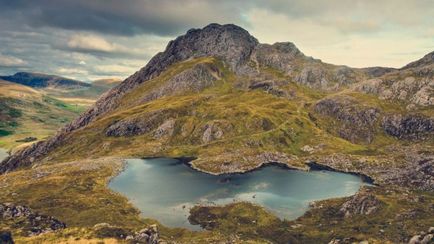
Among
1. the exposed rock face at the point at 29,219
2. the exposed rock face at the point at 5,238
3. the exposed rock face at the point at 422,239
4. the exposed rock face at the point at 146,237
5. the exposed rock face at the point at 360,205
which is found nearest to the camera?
the exposed rock face at the point at 5,238

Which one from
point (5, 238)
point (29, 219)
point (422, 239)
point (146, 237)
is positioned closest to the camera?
point (5, 238)

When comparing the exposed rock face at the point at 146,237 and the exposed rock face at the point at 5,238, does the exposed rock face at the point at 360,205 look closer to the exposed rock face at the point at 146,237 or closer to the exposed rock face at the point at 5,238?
the exposed rock face at the point at 146,237

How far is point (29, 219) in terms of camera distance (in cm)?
15400

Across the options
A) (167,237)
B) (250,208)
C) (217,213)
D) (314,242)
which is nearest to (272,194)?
(250,208)

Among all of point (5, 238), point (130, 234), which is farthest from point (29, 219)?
point (130, 234)

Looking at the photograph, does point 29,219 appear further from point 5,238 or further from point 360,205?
point 360,205

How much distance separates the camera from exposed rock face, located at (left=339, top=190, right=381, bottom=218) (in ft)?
550

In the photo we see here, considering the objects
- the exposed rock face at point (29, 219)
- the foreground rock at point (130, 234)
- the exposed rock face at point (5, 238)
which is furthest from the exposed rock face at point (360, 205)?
the exposed rock face at point (5, 238)

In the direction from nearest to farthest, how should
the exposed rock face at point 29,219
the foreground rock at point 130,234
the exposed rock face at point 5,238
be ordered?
the exposed rock face at point 5,238 → the foreground rock at point 130,234 → the exposed rock face at point 29,219

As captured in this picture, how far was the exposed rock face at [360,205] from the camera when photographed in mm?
167750

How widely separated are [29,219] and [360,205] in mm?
142247

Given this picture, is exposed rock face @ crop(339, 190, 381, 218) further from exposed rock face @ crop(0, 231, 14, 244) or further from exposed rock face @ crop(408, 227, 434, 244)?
exposed rock face @ crop(0, 231, 14, 244)

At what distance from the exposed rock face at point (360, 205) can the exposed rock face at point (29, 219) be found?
120m

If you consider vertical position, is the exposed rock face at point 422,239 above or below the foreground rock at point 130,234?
above
